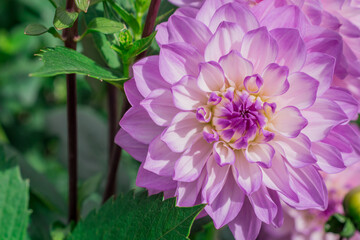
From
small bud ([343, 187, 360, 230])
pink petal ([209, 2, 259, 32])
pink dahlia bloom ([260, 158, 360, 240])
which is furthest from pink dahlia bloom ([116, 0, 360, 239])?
pink dahlia bloom ([260, 158, 360, 240])

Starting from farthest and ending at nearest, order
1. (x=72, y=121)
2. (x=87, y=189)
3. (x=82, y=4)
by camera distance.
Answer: (x=87, y=189) → (x=72, y=121) → (x=82, y=4)

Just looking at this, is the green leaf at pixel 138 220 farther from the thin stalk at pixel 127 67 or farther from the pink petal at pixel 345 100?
the pink petal at pixel 345 100

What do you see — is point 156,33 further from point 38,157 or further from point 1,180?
point 38,157

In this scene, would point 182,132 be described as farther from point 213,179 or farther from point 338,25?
point 338,25

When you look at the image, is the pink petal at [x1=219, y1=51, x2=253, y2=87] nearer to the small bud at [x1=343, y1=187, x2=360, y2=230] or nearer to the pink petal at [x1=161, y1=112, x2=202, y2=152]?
the pink petal at [x1=161, y1=112, x2=202, y2=152]

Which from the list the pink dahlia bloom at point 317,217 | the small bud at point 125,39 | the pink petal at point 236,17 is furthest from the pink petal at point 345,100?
the pink dahlia bloom at point 317,217

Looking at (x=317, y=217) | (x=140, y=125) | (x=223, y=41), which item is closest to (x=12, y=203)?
(x=140, y=125)
